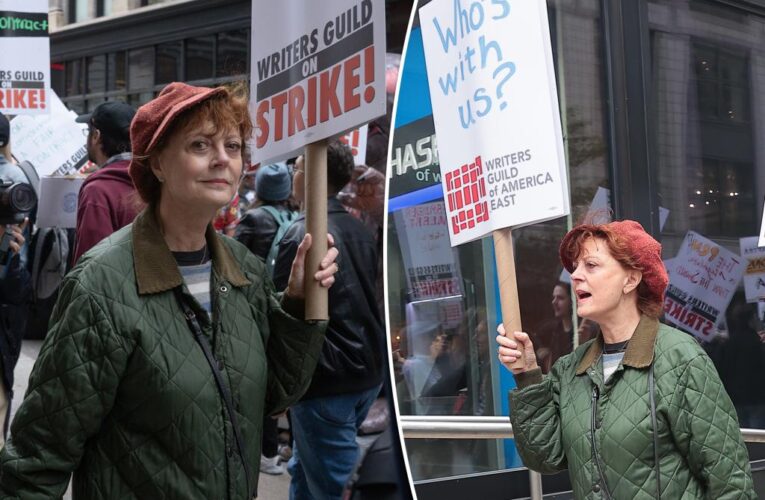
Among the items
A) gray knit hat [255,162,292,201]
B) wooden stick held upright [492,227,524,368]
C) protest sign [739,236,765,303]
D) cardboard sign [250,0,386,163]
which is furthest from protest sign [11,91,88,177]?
wooden stick held upright [492,227,524,368]

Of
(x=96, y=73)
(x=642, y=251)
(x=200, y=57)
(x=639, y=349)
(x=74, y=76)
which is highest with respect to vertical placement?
(x=74, y=76)

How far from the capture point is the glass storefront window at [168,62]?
64.5 ft

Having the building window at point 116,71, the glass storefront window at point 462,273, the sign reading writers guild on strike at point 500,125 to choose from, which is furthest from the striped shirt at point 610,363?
the building window at point 116,71

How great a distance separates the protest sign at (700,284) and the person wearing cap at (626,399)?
7.50ft

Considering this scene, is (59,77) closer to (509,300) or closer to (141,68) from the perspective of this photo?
(141,68)

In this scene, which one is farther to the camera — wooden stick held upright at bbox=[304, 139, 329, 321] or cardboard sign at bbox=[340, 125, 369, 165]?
cardboard sign at bbox=[340, 125, 369, 165]

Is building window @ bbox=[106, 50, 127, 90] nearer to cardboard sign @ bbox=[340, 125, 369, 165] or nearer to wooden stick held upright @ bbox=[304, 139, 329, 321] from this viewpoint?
cardboard sign @ bbox=[340, 125, 369, 165]

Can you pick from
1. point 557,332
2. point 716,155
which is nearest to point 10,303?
point 557,332

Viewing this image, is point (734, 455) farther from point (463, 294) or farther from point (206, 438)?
point (463, 294)

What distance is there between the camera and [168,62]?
2012 cm

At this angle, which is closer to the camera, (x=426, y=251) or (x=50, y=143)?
(x=426, y=251)

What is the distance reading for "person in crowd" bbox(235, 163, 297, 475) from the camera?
17.5ft

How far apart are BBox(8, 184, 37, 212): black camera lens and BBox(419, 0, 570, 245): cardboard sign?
1878 mm

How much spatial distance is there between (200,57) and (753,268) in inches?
596
